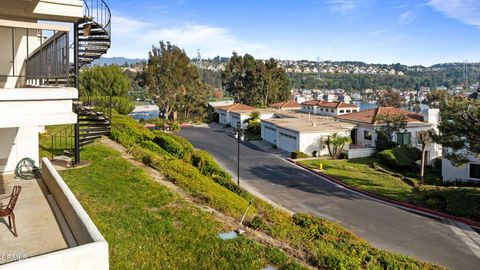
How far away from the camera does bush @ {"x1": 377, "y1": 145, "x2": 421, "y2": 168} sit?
101ft

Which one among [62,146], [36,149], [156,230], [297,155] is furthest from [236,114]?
[156,230]

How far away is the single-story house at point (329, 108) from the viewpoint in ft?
174

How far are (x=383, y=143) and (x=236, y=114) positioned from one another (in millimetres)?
24246

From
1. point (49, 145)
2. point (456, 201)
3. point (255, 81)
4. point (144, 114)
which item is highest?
point (255, 81)

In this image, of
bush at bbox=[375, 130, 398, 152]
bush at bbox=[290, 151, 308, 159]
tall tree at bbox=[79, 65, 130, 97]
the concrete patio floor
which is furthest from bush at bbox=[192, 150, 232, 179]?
tall tree at bbox=[79, 65, 130, 97]

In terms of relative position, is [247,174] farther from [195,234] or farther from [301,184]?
[195,234]

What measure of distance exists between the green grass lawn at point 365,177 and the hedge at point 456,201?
5.33ft

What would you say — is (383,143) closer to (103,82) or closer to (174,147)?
(174,147)

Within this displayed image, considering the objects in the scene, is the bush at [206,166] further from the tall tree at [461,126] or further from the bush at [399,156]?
the bush at [399,156]

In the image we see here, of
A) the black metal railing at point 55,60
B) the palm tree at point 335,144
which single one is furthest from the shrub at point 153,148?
the palm tree at point 335,144

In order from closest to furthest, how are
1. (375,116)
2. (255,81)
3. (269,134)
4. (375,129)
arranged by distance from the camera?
(375,129), (375,116), (269,134), (255,81)

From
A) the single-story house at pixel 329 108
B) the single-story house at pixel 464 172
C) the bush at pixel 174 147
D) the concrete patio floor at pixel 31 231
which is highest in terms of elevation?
the single-story house at pixel 329 108

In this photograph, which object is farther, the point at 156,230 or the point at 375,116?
the point at 375,116

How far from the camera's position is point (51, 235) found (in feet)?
27.5
